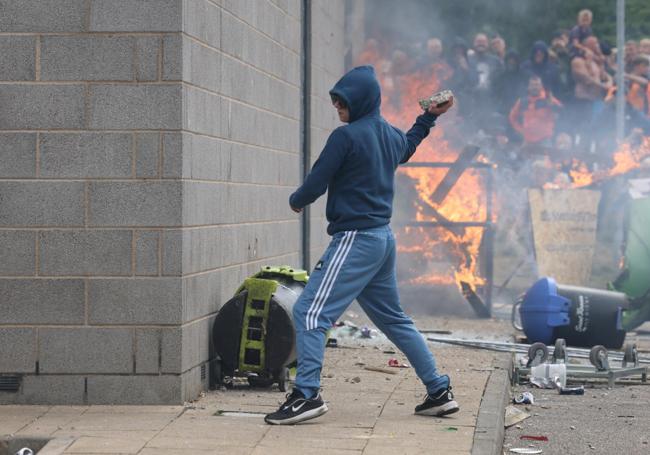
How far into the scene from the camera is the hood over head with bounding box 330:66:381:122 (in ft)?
24.6

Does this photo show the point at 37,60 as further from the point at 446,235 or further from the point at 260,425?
the point at 446,235

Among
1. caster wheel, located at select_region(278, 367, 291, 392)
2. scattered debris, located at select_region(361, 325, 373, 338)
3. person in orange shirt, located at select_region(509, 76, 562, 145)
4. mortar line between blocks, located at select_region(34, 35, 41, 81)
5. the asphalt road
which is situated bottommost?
the asphalt road

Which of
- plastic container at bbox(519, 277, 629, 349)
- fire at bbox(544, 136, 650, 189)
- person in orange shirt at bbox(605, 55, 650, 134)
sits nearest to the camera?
plastic container at bbox(519, 277, 629, 349)

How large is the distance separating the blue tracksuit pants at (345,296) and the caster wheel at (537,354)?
9.65 feet

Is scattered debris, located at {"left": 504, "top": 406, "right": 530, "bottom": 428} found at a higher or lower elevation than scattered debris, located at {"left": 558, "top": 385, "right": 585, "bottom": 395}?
higher

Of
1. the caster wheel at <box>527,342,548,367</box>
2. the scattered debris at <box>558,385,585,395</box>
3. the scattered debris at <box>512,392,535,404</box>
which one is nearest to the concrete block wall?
the scattered debris at <box>512,392,535,404</box>

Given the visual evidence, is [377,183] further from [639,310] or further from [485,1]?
[485,1]

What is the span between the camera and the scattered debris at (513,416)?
8.45 metres

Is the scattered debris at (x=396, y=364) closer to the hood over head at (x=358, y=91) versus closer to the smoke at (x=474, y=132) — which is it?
the hood over head at (x=358, y=91)

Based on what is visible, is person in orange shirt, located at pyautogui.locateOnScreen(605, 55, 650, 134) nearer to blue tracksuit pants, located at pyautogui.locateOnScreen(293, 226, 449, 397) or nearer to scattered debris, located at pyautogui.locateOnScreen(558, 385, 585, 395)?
scattered debris, located at pyautogui.locateOnScreen(558, 385, 585, 395)

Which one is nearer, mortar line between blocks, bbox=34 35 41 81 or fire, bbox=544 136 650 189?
mortar line between blocks, bbox=34 35 41 81

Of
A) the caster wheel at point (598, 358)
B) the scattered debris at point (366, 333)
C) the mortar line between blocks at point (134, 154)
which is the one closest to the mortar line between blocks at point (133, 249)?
the mortar line between blocks at point (134, 154)

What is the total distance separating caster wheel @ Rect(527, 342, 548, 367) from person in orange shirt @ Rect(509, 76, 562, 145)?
11.4m

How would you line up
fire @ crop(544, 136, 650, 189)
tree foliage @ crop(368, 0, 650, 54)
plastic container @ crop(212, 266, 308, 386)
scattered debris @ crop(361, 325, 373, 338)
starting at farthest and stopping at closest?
tree foliage @ crop(368, 0, 650, 54)
fire @ crop(544, 136, 650, 189)
scattered debris @ crop(361, 325, 373, 338)
plastic container @ crop(212, 266, 308, 386)
